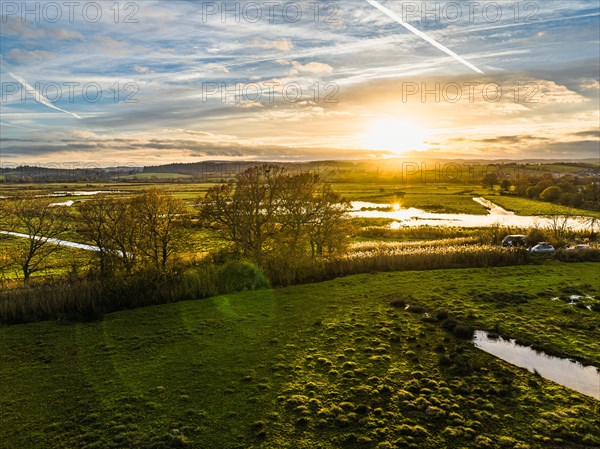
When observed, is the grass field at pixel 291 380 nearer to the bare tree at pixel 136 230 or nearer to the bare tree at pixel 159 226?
the bare tree at pixel 136 230

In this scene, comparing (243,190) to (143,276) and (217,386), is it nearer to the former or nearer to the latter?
(143,276)

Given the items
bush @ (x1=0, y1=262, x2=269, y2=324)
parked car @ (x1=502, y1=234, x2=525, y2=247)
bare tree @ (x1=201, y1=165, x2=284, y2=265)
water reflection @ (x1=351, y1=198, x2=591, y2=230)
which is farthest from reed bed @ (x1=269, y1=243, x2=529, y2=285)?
water reflection @ (x1=351, y1=198, x2=591, y2=230)

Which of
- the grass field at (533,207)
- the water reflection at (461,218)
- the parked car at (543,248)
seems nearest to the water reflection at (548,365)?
the parked car at (543,248)

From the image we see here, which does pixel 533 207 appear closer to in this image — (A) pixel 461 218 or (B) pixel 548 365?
(A) pixel 461 218

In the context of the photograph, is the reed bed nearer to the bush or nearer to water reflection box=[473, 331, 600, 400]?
the bush

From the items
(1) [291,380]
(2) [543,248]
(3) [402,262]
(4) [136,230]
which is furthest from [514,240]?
(1) [291,380]
